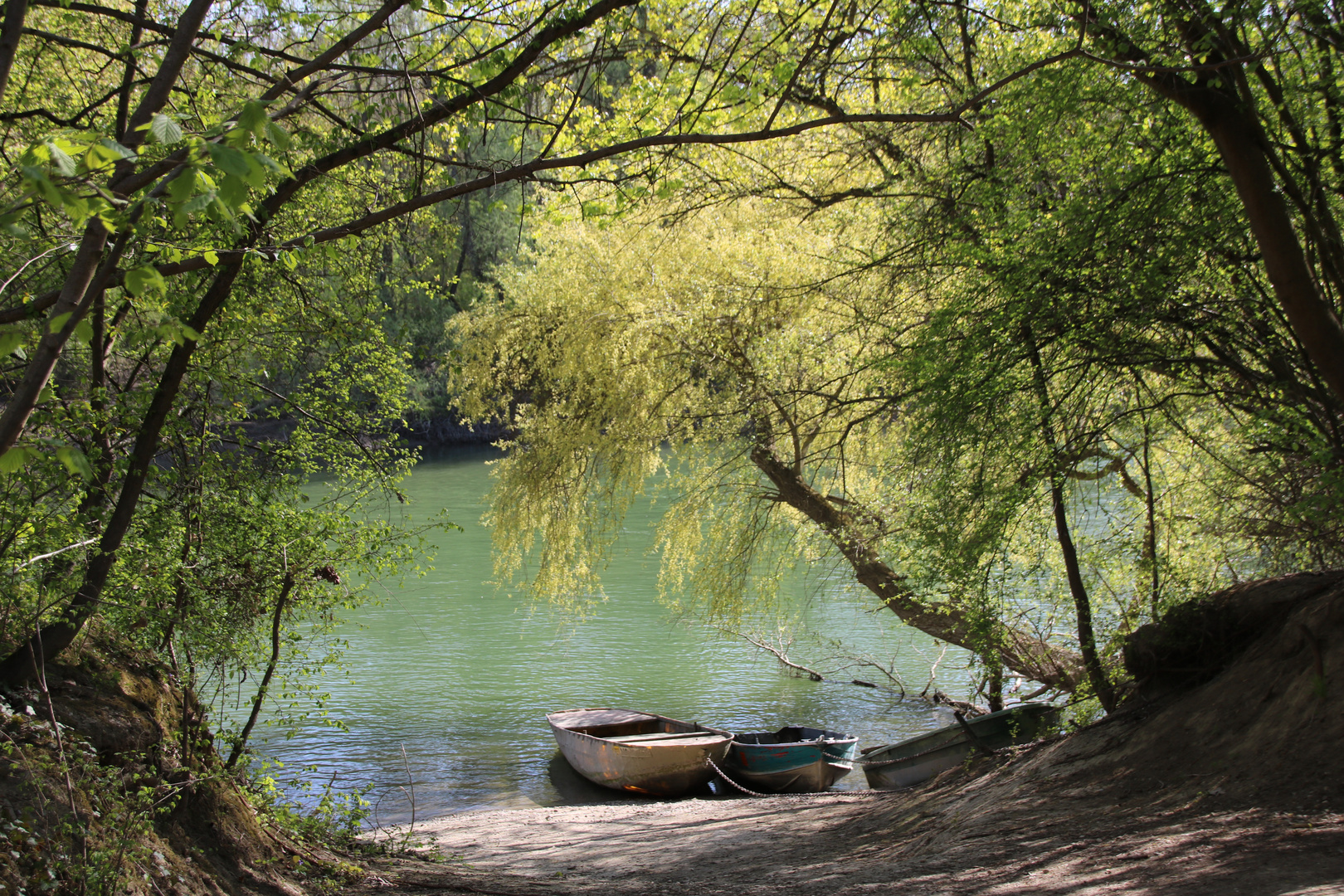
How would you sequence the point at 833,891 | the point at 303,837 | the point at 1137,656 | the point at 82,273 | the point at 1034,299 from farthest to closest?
the point at 1137,656 < the point at 1034,299 < the point at 303,837 < the point at 833,891 < the point at 82,273

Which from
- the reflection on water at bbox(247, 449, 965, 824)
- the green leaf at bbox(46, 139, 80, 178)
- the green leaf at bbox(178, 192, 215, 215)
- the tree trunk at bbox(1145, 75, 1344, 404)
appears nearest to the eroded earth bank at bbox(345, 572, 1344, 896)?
the tree trunk at bbox(1145, 75, 1344, 404)

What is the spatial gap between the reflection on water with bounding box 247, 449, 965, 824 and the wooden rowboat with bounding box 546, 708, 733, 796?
0.30 meters

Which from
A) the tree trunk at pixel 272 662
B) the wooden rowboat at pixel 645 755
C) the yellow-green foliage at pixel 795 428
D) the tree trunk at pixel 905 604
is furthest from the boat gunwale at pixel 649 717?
the tree trunk at pixel 272 662

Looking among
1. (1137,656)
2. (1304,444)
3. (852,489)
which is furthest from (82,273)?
(852,489)

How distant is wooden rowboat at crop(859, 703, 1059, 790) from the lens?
8328 mm

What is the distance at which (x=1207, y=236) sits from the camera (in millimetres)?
5309

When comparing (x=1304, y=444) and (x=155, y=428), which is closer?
(x=155, y=428)

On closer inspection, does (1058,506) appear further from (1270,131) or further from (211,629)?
(211,629)

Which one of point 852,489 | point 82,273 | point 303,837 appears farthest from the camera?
point 852,489

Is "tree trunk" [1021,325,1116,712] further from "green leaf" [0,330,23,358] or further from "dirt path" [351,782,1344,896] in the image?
"green leaf" [0,330,23,358]

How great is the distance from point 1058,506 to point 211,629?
5.47 m

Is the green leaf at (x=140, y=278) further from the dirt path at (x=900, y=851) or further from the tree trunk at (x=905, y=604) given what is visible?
the tree trunk at (x=905, y=604)

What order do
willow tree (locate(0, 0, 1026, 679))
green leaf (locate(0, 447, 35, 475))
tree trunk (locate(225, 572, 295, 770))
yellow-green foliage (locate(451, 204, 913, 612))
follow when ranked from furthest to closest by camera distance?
yellow-green foliage (locate(451, 204, 913, 612))
tree trunk (locate(225, 572, 295, 770))
willow tree (locate(0, 0, 1026, 679))
green leaf (locate(0, 447, 35, 475))

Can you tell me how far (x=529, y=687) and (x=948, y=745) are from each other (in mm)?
6599
